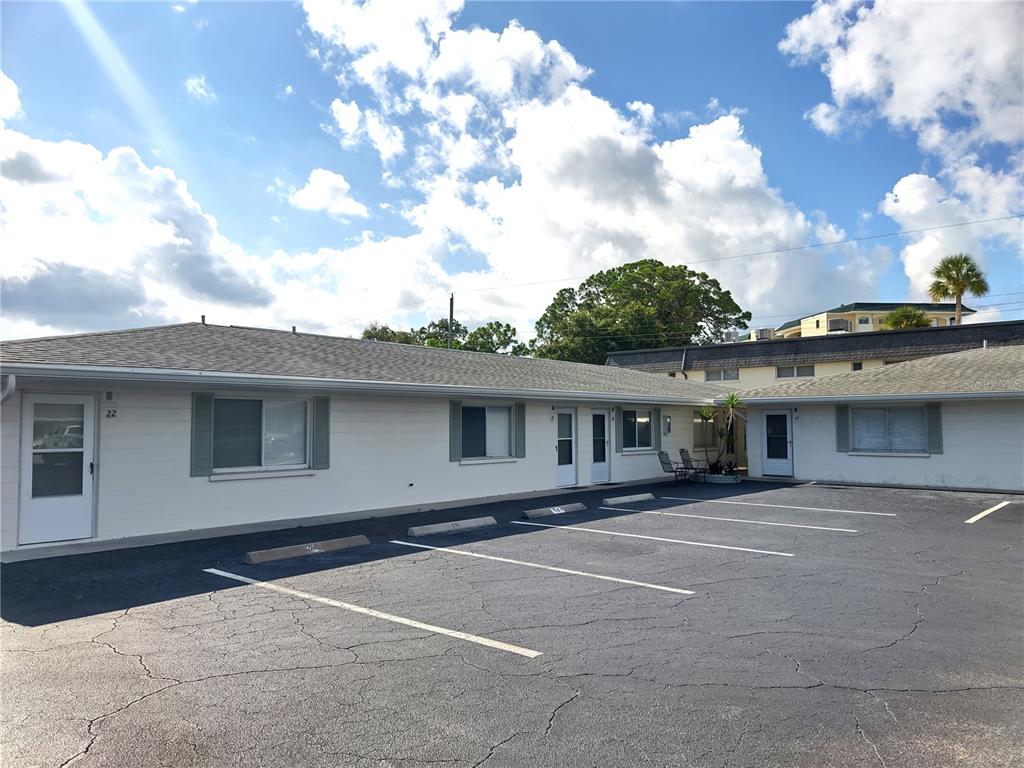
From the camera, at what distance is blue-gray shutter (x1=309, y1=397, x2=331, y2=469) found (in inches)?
483

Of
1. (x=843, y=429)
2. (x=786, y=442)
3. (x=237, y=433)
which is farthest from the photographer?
(x=786, y=442)

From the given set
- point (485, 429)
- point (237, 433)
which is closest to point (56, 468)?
point (237, 433)

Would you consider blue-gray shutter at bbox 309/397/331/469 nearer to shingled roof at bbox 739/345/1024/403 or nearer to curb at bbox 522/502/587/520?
curb at bbox 522/502/587/520

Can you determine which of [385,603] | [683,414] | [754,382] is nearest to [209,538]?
[385,603]

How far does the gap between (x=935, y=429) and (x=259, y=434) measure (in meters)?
17.2

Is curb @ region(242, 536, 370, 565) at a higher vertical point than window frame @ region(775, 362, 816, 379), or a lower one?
lower

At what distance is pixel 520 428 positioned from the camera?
1617 cm

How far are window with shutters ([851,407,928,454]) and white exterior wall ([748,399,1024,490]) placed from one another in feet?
1.04

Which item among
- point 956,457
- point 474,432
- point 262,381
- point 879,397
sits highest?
point 262,381

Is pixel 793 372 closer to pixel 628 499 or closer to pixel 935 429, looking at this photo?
pixel 935 429

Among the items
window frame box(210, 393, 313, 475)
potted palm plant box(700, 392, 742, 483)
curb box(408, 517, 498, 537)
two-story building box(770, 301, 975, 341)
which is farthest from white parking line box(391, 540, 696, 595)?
two-story building box(770, 301, 975, 341)

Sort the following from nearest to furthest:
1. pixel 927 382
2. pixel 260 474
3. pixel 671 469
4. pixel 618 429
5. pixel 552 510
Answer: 1. pixel 260 474
2. pixel 552 510
3. pixel 927 382
4. pixel 618 429
5. pixel 671 469

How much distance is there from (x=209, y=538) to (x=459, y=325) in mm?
47748

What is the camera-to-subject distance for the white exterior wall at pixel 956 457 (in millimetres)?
16469
